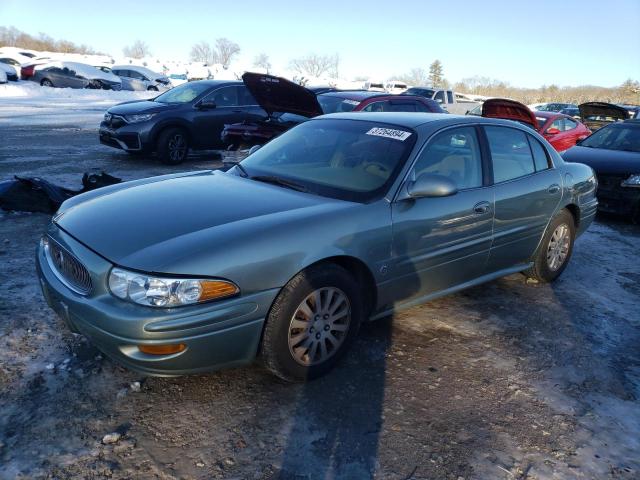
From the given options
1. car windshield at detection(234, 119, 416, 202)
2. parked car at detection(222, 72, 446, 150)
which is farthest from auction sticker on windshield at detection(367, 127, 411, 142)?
parked car at detection(222, 72, 446, 150)

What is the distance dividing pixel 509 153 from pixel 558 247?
1.16 m

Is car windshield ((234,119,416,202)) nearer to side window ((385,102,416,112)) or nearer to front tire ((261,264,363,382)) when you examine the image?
front tire ((261,264,363,382))

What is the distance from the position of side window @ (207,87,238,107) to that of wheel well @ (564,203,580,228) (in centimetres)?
735

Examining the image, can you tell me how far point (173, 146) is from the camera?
388 inches

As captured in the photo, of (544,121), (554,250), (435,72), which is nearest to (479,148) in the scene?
(554,250)

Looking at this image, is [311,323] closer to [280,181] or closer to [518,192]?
[280,181]

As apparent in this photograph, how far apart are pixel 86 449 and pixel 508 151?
3646mm

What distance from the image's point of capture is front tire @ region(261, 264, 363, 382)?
9.35ft

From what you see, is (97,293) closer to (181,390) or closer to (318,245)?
(181,390)

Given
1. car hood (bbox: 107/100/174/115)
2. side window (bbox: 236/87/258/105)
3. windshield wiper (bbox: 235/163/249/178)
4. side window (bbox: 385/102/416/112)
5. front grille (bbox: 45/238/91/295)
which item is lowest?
front grille (bbox: 45/238/91/295)

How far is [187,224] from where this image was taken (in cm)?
289

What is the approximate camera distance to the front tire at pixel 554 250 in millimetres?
4734

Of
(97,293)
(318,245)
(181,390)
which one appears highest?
(318,245)

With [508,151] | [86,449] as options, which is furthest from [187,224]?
[508,151]
